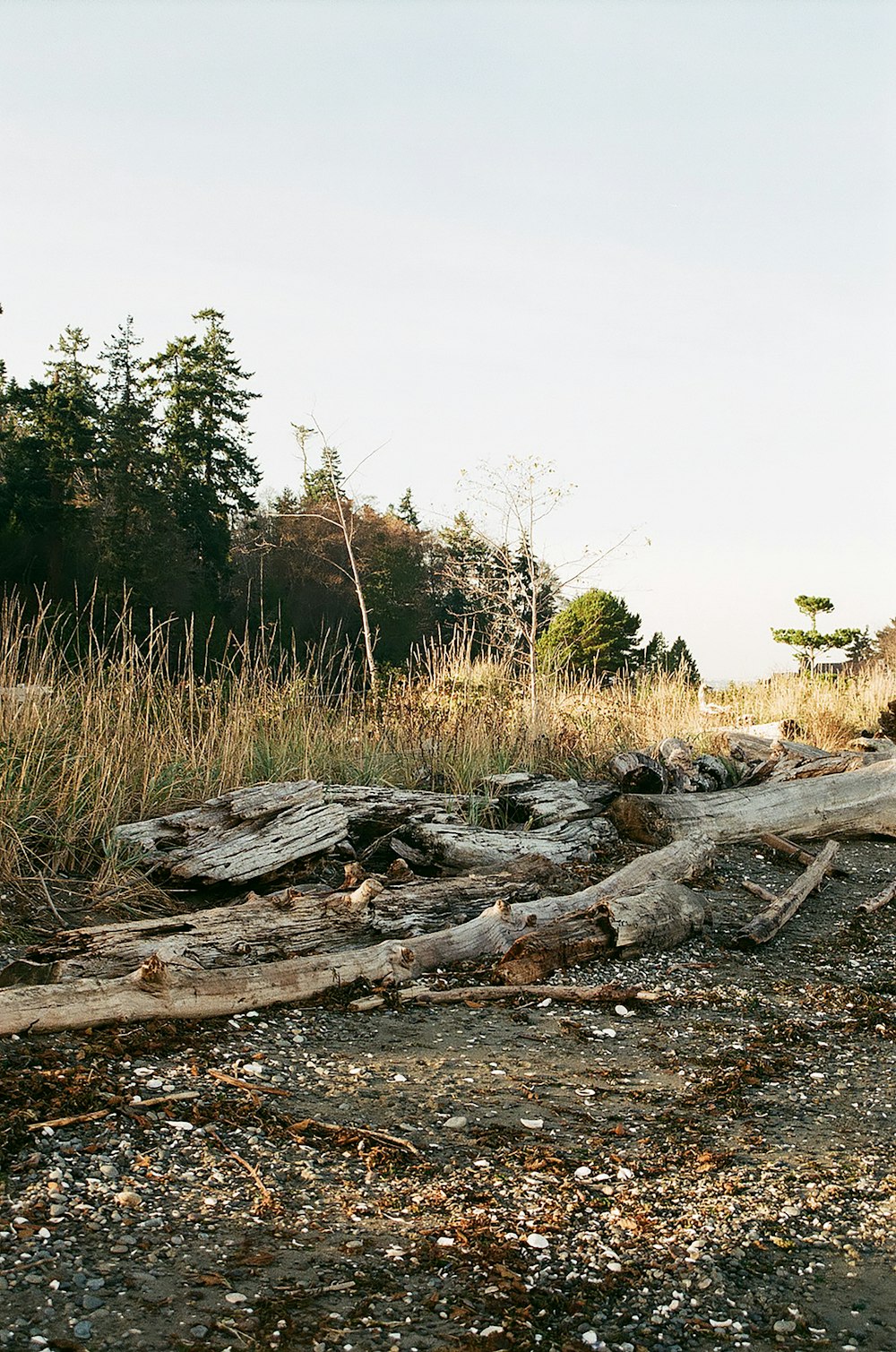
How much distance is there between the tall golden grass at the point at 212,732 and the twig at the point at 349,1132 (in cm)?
232

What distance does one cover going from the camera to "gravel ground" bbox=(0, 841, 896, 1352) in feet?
6.34

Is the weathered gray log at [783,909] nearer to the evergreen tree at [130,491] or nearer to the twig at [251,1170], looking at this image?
the twig at [251,1170]

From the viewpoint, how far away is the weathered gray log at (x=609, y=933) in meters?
4.12

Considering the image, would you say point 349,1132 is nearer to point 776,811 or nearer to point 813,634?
point 776,811

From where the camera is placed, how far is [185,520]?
2422 centimetres

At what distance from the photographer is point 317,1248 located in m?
2.14

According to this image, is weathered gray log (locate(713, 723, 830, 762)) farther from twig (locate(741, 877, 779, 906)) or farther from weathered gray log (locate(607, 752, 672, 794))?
twig (locate(741, 877, 779, 906))

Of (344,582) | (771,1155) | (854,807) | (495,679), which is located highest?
(344,582)

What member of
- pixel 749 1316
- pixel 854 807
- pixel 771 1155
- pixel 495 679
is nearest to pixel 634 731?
pixel 495 679

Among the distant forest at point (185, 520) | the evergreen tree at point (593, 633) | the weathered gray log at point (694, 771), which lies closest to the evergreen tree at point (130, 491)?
the distant forest at point (185, 520)

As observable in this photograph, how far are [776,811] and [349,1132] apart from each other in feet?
16.9

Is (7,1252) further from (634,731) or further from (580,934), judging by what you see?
(634,731)

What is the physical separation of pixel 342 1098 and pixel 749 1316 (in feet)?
4.26

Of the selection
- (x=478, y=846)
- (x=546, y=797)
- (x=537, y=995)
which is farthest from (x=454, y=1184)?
(x=546, y=797)
